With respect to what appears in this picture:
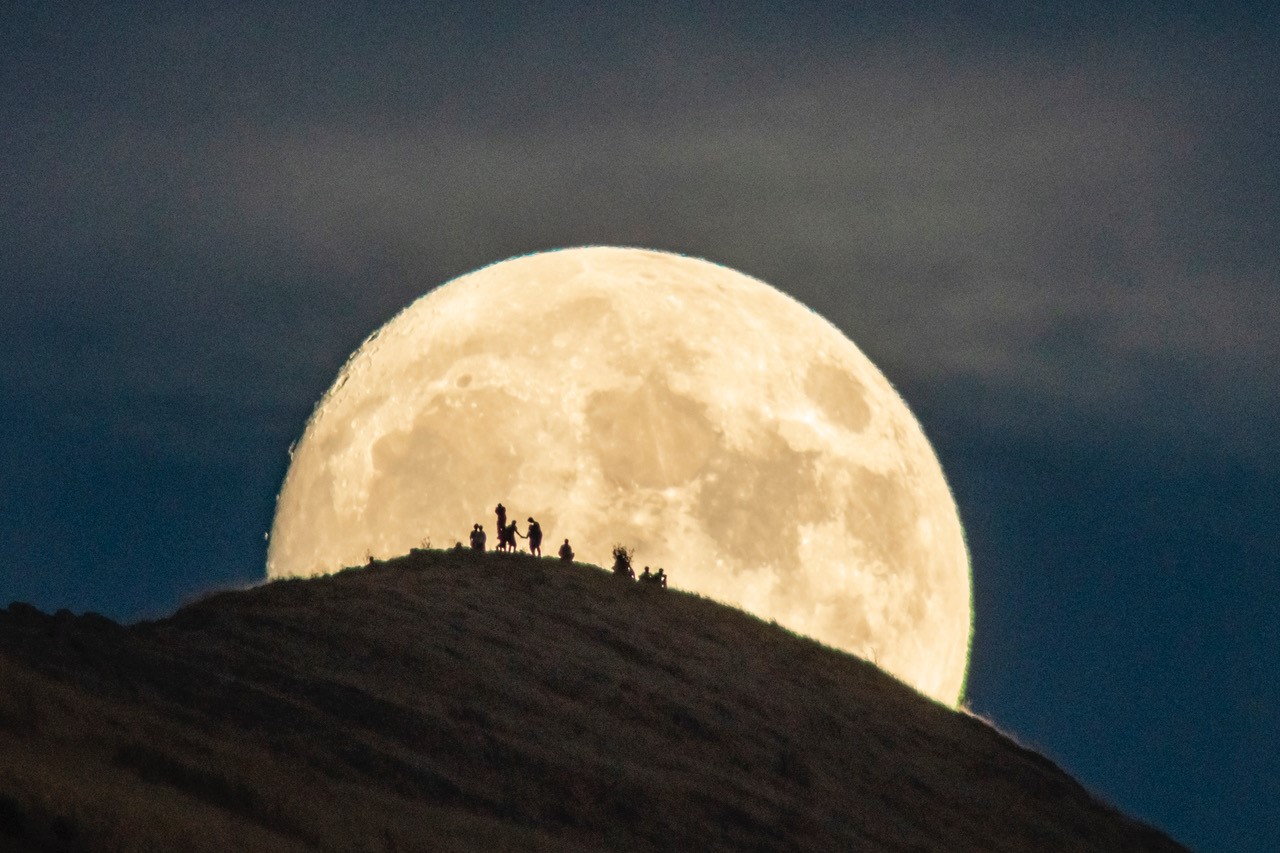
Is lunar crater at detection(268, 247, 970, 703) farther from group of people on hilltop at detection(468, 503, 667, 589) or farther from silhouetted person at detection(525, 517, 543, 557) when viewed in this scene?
silhouetted person at detection(525, 517, 543, 557)

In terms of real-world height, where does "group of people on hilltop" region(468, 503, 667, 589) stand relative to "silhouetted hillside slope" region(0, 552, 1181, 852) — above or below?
above

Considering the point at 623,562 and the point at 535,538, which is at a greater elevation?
the point at 535,538

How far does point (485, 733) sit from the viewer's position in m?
18.0

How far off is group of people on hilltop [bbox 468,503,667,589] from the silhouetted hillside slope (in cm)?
82

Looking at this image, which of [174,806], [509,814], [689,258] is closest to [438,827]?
[509,814]

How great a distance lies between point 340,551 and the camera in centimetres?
3184

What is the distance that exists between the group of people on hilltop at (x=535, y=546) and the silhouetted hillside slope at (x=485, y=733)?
2.70ft

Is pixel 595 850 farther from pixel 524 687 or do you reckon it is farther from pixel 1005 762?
pixel 1005 762

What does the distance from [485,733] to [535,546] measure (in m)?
10.6

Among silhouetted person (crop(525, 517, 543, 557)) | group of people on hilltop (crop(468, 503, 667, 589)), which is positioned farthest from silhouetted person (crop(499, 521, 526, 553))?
silhouetted person (crop(525, 517, 543, 557))

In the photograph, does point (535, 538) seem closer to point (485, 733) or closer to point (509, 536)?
point (509, 536)

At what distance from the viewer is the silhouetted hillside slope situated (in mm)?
13055

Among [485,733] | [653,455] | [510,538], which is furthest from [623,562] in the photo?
[485,733]

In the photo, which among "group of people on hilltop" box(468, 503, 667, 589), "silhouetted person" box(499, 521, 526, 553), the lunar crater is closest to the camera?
"group of people on hilltop" box(468, 503, 667, 589)
